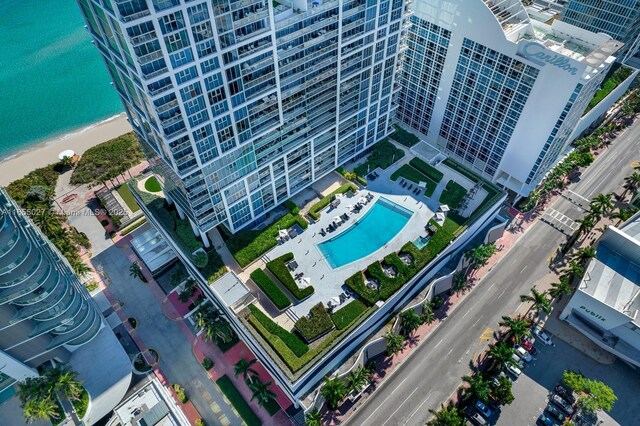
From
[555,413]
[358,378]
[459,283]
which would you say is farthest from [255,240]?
[555,413]

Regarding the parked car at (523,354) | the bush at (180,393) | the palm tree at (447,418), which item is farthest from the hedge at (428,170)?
the bush at (180,393)

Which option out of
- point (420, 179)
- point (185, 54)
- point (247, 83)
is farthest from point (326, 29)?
point (420, 179)

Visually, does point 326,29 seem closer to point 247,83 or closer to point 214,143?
point 247,83

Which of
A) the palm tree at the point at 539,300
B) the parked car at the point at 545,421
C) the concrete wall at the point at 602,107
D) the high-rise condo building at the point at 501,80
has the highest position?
the concrete wall at the point at 602,107

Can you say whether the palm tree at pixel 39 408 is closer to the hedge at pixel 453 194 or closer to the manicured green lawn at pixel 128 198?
the manicured green lawn at pixel 128 198

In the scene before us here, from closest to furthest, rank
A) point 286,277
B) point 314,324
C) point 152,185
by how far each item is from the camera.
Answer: point 314,324 < point 286,277 < point 152,185

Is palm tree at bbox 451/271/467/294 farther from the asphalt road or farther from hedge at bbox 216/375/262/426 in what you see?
hedge at bbox 216/375/262/426

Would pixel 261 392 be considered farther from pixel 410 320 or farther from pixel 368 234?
pixel 368 234

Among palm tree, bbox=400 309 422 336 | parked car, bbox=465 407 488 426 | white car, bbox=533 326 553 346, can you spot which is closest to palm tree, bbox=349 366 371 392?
palm tree, bbox=400 309 422 336
